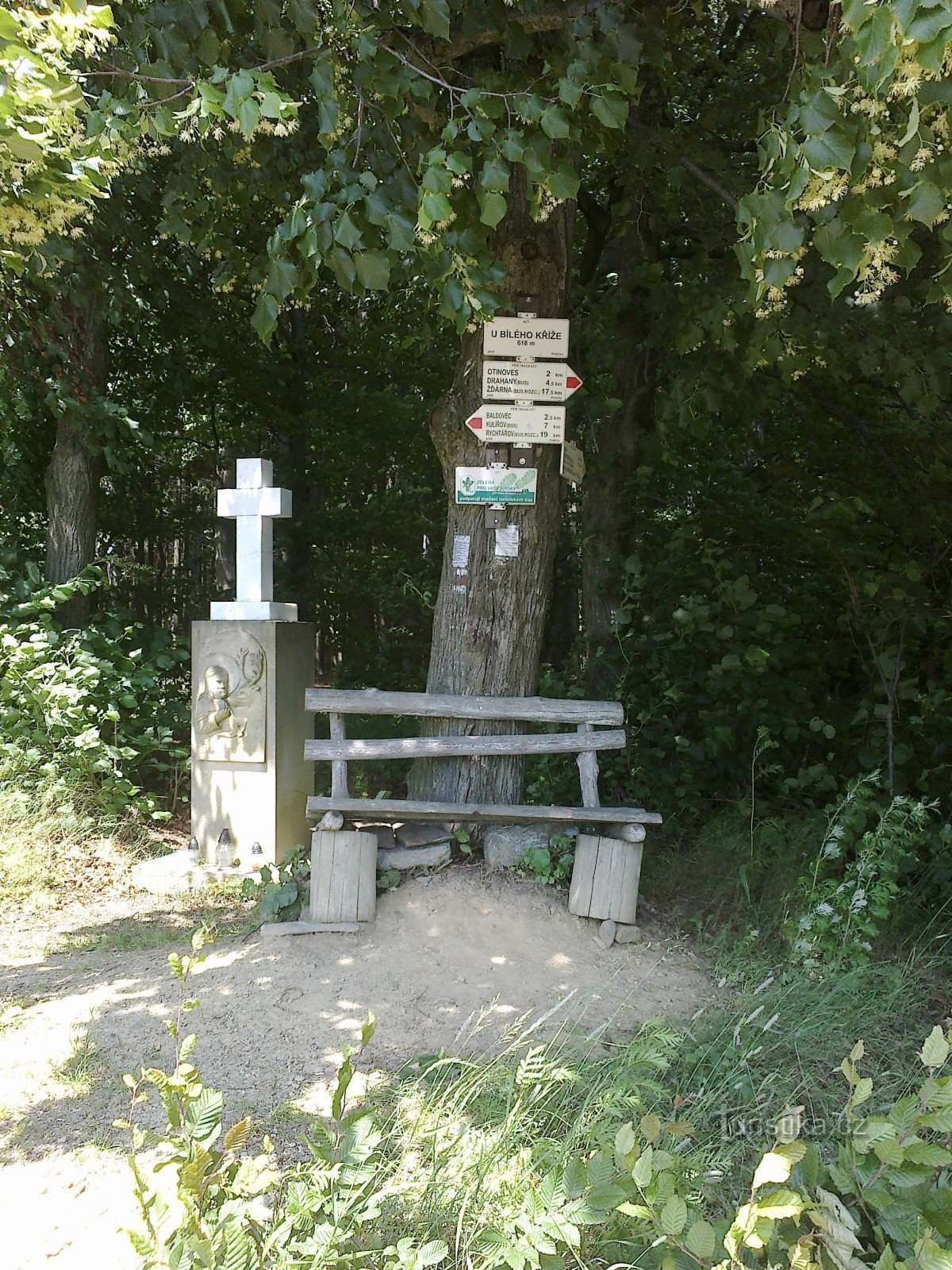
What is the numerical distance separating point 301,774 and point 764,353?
132 inches

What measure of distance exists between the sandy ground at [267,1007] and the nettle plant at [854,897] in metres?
0.48

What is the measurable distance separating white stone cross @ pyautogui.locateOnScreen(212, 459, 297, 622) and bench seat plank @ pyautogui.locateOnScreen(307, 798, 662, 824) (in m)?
1.63

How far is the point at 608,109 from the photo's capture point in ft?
12.0

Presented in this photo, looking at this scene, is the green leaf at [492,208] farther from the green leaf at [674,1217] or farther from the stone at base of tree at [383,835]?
the green leaf at [674,1217]

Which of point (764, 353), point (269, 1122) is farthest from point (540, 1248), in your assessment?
point (764, 353)

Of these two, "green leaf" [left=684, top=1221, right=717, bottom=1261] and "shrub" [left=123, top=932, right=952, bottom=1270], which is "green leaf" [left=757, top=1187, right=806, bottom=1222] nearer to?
"shrub" [left=123, top=932, right=952, bottom=1270]

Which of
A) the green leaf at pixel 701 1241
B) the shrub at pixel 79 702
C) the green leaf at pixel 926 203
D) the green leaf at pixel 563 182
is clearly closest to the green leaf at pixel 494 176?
the green leaf at pixel 563 182

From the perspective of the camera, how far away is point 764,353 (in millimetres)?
4863

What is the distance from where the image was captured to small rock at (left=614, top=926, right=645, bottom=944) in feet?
14.7

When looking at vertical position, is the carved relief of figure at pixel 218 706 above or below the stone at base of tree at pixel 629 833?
above

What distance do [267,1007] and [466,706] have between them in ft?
5.10

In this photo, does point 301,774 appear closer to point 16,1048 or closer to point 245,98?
point 16,1048

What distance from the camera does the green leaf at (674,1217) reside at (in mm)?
1859

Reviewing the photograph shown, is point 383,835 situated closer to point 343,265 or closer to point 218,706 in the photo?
point 218,706
